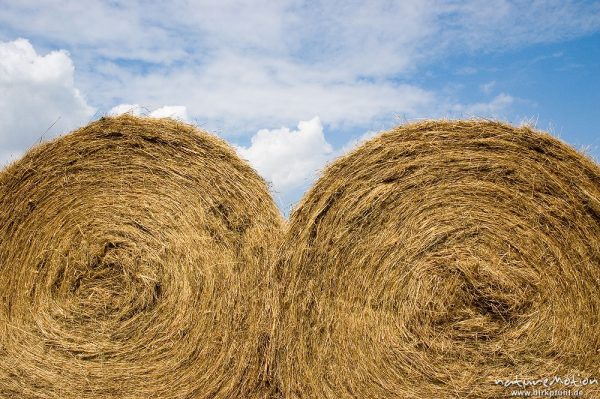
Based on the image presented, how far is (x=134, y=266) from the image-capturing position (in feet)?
15.4

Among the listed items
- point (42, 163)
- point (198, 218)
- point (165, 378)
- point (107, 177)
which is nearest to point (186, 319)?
point (165, 378)

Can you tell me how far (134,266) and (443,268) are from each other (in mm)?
2350

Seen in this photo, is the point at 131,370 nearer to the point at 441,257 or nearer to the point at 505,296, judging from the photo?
the point at 441,257

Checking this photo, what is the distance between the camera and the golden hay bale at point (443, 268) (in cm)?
430

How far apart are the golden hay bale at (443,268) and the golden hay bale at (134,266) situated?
37cm

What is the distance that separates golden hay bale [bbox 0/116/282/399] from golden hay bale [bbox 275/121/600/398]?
37cm

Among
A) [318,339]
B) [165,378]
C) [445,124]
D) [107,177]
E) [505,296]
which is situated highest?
[445,124]

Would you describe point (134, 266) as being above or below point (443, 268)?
below

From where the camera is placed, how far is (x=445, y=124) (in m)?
4.47

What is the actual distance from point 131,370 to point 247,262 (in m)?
1.21

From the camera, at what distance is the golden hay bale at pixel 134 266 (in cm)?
460

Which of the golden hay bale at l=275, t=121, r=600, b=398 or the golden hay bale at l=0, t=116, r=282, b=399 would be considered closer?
the golden hay bale at l=275, t=121, r=600, b=398

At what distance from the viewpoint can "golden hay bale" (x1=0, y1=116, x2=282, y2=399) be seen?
15.1 feet

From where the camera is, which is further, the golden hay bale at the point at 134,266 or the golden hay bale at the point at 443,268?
the golden hay bale at the point at 134,266
